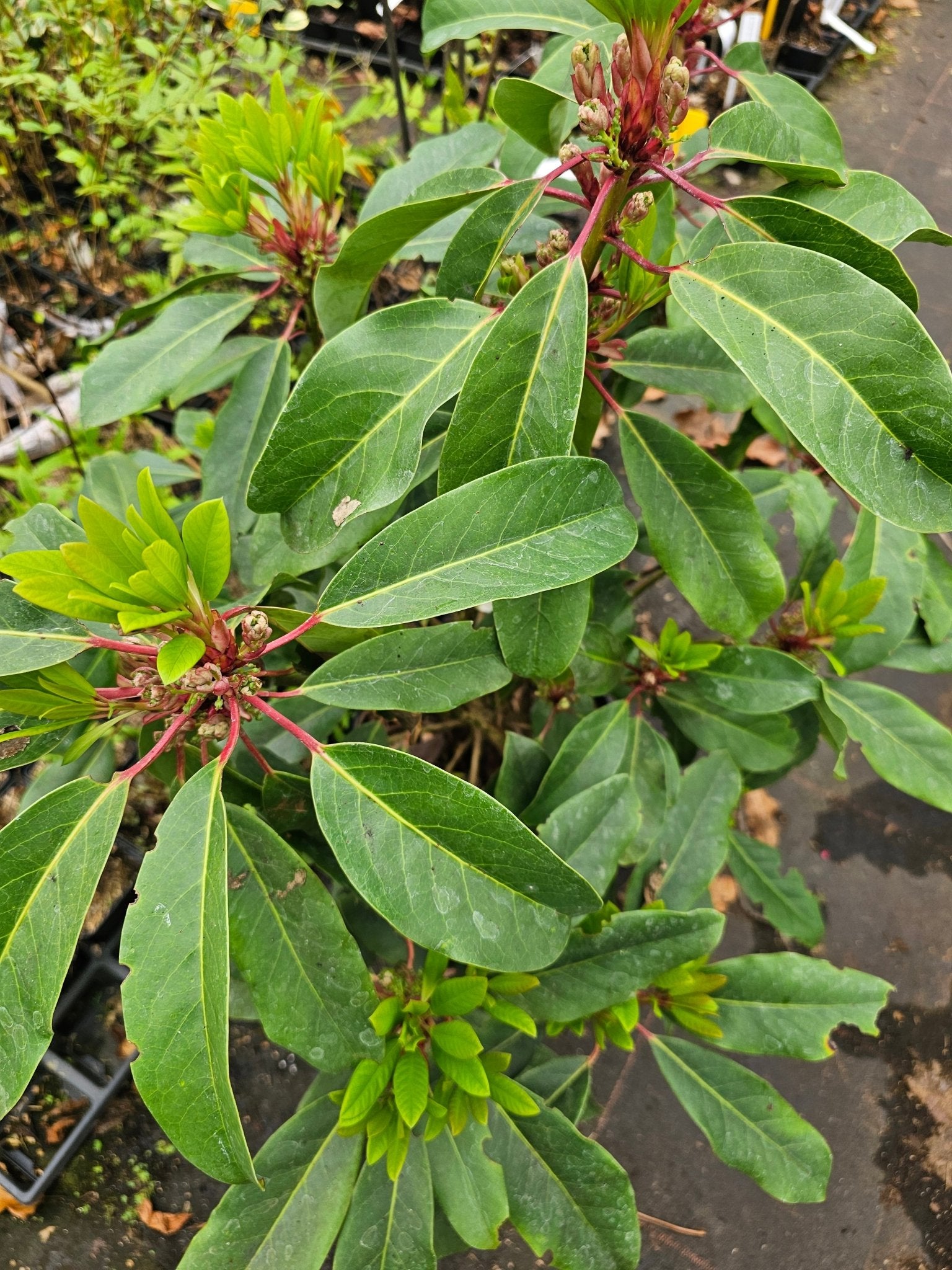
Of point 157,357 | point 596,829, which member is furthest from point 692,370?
point 157,357

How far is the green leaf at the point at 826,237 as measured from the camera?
69 centimetres

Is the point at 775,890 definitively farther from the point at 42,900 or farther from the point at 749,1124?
the point at 42,900

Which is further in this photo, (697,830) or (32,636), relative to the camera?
(697,830)

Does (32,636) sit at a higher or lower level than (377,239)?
lower

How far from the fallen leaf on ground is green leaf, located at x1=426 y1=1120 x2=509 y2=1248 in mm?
728

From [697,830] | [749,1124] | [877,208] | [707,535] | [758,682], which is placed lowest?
[749,1124]

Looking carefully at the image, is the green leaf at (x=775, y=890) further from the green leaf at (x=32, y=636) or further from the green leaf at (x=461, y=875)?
the green leaf at (x=32, y=636)

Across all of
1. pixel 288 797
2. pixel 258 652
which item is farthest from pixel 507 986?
pixel 258 652

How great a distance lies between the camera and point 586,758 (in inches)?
43.4

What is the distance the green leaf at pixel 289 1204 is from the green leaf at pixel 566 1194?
0.63ft

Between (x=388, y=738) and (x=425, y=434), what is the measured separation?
1.88ft

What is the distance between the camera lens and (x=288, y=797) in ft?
3.02

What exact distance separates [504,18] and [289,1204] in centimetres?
140

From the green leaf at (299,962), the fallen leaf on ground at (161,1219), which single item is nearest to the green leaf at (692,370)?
Result: the green leaf at (299,962)
